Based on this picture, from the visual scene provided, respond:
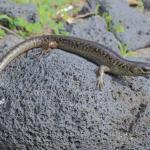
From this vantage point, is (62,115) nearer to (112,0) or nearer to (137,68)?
(137,68)

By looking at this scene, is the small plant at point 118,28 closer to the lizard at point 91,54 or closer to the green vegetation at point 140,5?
the green vegetation at point 140,5

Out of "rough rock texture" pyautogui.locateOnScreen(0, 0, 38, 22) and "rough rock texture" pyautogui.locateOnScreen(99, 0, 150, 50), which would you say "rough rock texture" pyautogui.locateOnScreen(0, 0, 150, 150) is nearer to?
"rough rock texture" pyautogui.locateOnScreen(0, 0, 38, 22)

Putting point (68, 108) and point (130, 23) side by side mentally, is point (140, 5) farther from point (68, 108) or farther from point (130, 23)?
point (68, 108)

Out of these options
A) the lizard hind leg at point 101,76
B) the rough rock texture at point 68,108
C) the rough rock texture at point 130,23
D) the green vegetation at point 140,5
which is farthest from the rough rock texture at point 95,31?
the rough rock texture at point 68,108

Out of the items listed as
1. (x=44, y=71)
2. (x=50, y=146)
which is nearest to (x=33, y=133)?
(x=50, y=146)

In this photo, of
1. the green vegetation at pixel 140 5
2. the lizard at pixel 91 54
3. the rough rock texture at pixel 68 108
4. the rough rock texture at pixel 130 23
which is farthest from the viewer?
the green vegetation at pixel 140 5

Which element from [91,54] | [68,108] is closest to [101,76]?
[68,108]

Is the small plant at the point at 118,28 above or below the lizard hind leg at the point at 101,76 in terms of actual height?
above

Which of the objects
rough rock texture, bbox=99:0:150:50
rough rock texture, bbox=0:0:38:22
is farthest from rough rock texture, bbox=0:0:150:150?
rough rock texture, bbox=99:0:150:50
